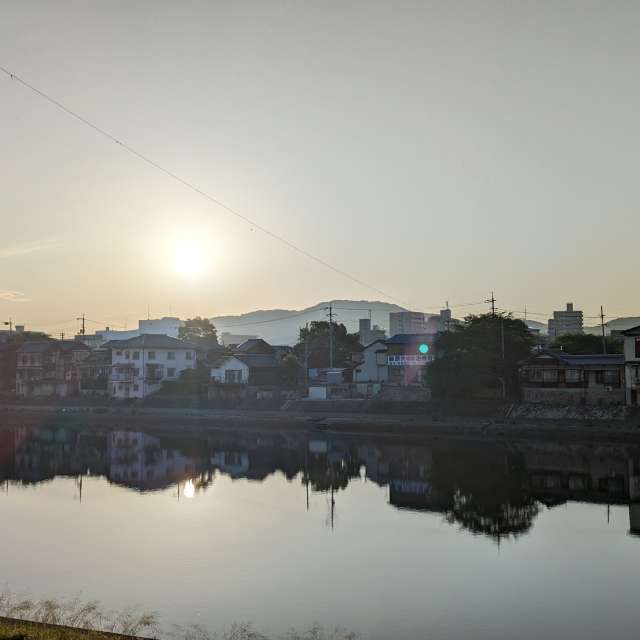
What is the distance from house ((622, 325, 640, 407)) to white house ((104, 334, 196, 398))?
133ft

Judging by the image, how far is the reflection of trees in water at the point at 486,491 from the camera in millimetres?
21031

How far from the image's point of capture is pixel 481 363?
4478cm

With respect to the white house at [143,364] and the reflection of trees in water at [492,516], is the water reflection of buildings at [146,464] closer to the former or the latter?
the reflection of trees in water at [492,516]

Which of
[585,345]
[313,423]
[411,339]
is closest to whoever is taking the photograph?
[313,423]

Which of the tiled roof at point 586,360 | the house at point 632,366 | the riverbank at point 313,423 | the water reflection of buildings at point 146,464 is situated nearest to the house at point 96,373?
the riverbank at point 313,423

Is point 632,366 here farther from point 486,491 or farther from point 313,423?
point 313,423

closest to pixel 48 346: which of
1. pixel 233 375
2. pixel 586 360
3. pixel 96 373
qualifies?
pixel 96 373

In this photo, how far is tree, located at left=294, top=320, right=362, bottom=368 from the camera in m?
68.4

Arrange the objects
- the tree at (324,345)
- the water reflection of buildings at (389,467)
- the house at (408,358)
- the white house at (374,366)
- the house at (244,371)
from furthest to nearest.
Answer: the tree at (324,345) < the house at (244,371) < the white house at (374,366) < the house at (408,358) < the water reflection of buildings at (389,467)

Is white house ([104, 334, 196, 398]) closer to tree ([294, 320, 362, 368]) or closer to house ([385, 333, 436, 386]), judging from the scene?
tree ([294, 320, 362, 368])

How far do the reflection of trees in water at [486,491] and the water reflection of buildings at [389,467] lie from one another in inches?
1.4

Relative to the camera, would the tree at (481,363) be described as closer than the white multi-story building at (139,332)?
Yes

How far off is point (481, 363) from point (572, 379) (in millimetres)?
5761

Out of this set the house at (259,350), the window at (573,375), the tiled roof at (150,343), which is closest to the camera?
the window at (573,375)
